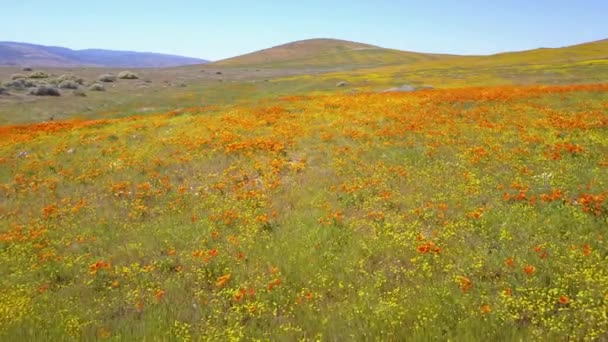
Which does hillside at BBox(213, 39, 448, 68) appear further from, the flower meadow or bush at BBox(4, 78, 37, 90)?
the flower meadow

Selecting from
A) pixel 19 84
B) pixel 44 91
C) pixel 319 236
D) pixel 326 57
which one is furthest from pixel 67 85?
pixel 326 57

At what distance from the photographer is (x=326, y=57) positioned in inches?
6412

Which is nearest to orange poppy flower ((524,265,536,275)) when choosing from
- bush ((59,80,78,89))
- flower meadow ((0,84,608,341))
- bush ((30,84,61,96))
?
flower meadow ((0,84,608,341))

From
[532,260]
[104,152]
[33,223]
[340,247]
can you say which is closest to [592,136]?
[532,260]

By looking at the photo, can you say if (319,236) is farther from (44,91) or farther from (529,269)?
(44,91)

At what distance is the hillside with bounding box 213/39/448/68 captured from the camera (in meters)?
143

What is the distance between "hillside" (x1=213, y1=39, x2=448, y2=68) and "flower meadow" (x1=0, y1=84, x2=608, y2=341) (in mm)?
120382

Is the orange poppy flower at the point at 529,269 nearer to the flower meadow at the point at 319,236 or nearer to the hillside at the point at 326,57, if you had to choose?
the flower meadow at the point at 319,236

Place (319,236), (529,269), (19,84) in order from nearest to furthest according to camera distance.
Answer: (529,269) → (319,236) → (19,84)

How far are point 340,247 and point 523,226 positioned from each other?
13.3ft

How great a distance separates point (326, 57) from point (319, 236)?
161 metres

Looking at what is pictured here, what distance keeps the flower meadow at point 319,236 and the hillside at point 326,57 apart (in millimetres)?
120382

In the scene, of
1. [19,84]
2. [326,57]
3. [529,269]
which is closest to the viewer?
[529,269]

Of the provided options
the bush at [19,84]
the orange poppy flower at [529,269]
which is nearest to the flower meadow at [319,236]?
the orange poppy flower at [529,269]
